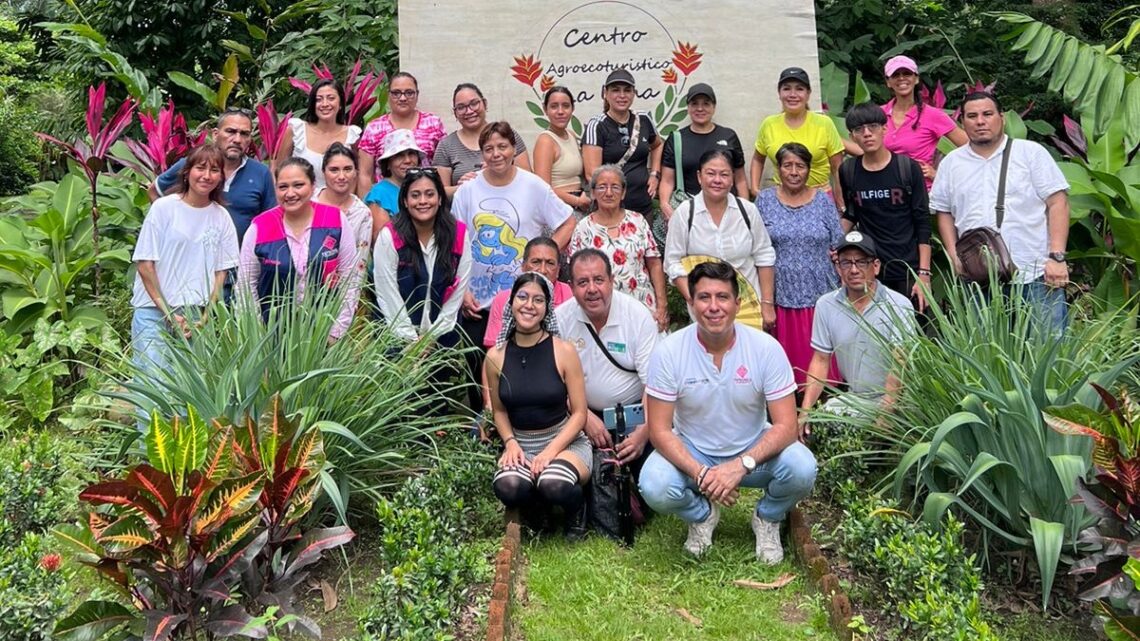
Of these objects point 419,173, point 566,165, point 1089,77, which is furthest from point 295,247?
point 1089,77

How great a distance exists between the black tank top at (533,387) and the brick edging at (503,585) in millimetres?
467

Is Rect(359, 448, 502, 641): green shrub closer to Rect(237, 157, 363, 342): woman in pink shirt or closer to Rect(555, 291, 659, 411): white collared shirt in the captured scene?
Rect(555, 291, 659, 411): white collared shirt

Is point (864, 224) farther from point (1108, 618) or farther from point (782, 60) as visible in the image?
point (1108, 618)

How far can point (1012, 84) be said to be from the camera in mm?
8867

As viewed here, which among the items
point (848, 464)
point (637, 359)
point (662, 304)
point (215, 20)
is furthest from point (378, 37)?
point (848, 464)

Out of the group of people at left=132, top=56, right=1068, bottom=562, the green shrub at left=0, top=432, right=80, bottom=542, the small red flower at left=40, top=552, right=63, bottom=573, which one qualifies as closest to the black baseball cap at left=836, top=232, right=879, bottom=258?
the group of people at left=132, top=56, right=1068, bottom=562

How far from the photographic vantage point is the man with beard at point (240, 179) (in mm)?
5770

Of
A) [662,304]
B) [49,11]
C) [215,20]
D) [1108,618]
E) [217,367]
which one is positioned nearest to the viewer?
[1108,618]

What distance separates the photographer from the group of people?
4414 millimetres

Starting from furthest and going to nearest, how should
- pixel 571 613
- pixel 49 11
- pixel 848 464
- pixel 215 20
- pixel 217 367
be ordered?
1. pixel 49 11
2. pixel 215 20
3. pixel 848 464
4. pixel 217 367
5. pixel 571 613

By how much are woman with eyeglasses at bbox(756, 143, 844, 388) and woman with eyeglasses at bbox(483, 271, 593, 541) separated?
4.85 feet

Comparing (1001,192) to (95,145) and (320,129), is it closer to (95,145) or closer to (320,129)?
(320,129)

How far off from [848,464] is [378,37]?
597 centimetres

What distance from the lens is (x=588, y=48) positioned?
7.82 meters
